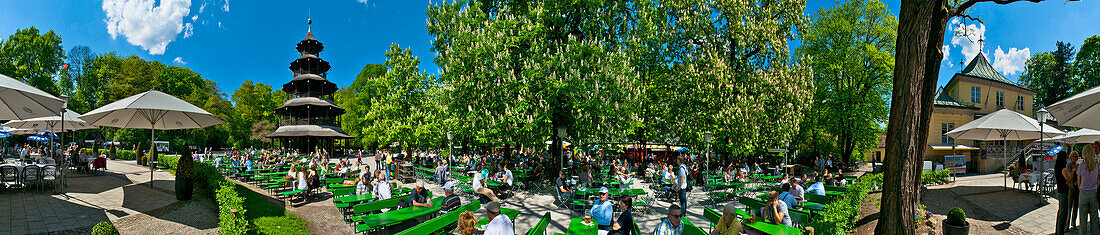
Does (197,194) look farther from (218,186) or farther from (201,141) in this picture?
(201,141)

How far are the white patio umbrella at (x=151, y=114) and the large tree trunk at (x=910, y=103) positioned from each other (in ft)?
44.3

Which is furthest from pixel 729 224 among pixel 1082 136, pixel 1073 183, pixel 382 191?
pixel 1082 136

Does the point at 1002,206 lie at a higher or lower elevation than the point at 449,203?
lower

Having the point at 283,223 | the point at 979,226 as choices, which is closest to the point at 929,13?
the point at 979,226

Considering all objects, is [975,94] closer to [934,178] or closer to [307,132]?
[934,178]

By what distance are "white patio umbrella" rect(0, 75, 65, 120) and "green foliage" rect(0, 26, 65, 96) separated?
43696 mm

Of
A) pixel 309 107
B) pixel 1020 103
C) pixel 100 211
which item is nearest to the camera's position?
pixel 100 211

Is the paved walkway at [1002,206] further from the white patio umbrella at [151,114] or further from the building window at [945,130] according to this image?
the building window at [945,130]

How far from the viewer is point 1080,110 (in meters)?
6.66

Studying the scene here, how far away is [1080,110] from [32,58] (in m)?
61.9

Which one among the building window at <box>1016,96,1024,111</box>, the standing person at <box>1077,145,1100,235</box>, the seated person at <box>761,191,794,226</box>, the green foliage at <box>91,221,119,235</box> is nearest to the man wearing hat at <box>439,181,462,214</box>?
the green foliage at <box>91,221,119,235</box>

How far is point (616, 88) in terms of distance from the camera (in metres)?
15.0

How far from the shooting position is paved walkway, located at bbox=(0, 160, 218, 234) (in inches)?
316

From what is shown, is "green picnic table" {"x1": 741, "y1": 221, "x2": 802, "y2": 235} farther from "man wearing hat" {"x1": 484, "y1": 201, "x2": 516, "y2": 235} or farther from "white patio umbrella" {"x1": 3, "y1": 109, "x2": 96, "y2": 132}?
"white patio umbrella" {"x1": 3, "y1": 109, "x2": 96, "y2": 132}
